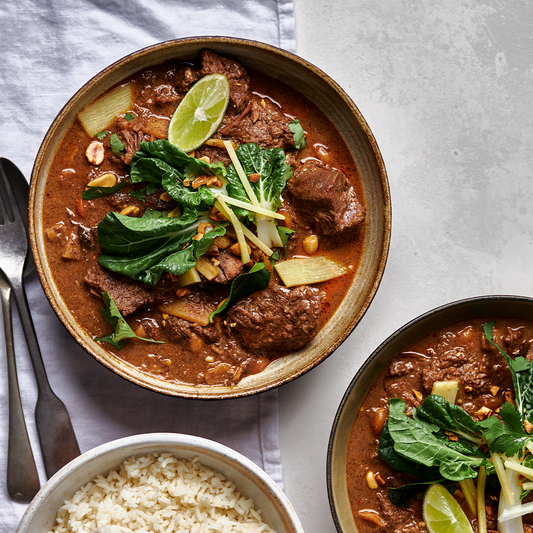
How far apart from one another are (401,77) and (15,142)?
2.55 m

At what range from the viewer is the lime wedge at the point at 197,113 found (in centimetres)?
312

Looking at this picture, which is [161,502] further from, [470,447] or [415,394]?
[470,447]

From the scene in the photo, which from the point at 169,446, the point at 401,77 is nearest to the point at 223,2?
the point at 401,77

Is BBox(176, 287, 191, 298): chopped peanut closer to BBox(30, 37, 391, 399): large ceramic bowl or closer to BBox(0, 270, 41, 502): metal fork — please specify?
BBox(30, 37, 391, 399): large ceramic bowl

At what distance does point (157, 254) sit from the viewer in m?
3.10

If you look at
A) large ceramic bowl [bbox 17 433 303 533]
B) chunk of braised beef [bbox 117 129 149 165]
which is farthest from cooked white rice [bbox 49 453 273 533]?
chunk of braised beef [bbox 117 129 149 165]

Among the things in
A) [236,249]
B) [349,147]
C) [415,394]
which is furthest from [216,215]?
[415,394]

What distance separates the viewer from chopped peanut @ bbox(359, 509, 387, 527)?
10.2 feet

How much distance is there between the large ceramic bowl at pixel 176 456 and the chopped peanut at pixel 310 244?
125 cm

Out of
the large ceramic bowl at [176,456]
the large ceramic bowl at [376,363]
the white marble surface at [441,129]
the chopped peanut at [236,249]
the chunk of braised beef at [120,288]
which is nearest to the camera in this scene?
the large ceramic bowl at [176,456]

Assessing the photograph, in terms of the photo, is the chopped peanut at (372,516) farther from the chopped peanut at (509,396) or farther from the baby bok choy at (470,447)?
the chopped peanut at (509,396)

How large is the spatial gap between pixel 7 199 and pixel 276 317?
71.4 inches

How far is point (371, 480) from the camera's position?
10.2 feet

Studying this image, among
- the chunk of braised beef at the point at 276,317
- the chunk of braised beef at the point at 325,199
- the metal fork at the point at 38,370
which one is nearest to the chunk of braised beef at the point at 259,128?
the chunk of braised beef at the point at 325,199
